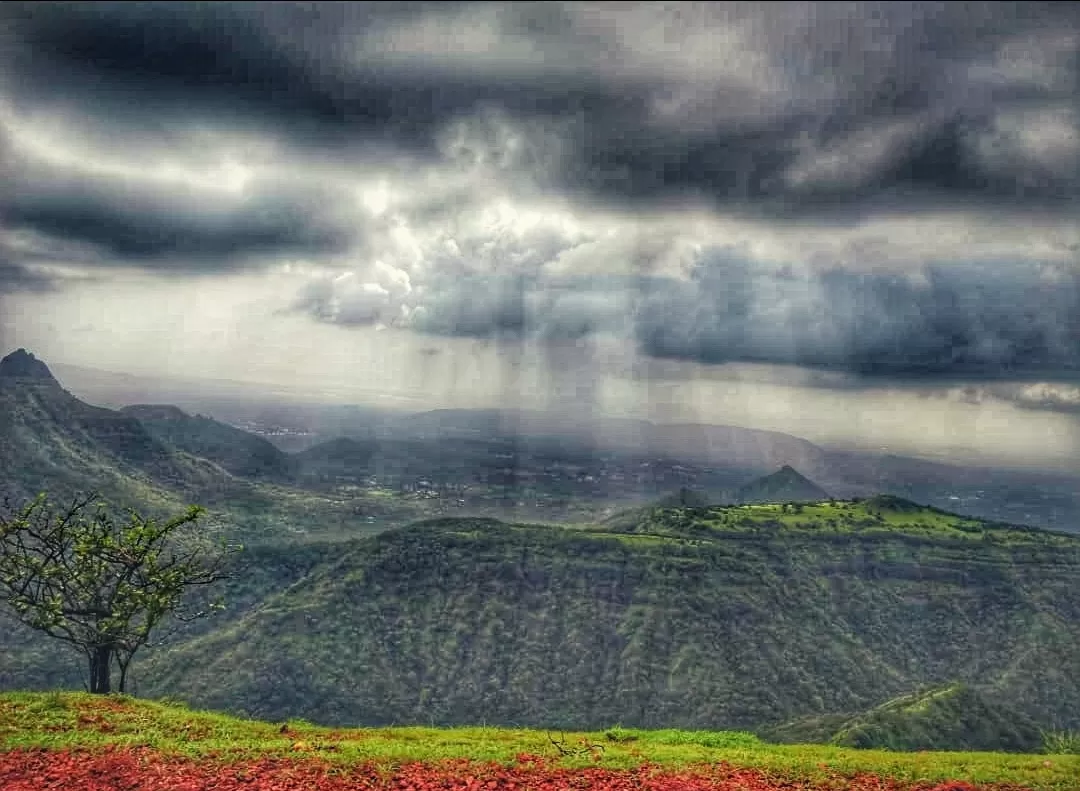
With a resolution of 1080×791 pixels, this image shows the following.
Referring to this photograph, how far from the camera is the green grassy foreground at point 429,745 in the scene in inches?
988

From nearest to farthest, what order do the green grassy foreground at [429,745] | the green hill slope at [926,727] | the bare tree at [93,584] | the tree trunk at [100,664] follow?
the green grassy foreground at [429,745] → the bare tree at [93,584] → the tree trunk at [100,664] → the green hill slope at [926,727]

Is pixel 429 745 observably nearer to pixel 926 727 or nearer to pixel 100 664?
pixel 100 664

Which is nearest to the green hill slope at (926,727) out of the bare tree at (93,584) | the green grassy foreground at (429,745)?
the green grassy foreground at (429,745)

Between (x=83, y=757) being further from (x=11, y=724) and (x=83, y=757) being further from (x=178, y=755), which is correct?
(x=11, y=724)

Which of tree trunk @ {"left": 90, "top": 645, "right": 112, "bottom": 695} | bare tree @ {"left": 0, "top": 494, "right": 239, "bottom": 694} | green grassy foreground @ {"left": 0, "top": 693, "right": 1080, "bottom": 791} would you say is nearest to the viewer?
green grassy foreground @ {"left": 0, "top": 693, "right": 1080, "bottom": 791}

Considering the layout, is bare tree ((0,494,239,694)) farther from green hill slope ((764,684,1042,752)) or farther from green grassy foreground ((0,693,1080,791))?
green hill slope ((764,684,1042,752))

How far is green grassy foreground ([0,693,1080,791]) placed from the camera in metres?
25.1

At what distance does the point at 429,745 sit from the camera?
26.7 metres

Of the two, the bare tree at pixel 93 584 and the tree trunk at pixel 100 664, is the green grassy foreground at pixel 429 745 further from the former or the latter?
the tree trunk at pixel 100 664

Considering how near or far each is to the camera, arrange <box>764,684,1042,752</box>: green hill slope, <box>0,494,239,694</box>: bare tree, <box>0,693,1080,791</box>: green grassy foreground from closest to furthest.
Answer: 1. <box>0,693,1080,791</box>: green grassy foreground
2. <box>0,494,239,694</box>: bare tree
3. <box>764,684,1042,752</box>: green hill slope

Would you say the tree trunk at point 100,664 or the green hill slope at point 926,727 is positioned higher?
the tree trunk at point 100,664

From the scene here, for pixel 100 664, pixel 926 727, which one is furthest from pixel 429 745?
pixel 926 727

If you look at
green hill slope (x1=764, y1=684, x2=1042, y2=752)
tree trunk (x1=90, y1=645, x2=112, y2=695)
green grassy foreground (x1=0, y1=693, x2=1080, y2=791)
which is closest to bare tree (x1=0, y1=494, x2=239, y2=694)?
tree trunk (x1=90, y1=645, x2=112, y2=695)

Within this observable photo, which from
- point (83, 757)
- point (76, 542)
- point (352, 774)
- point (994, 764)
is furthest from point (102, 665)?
point (994, 764)
